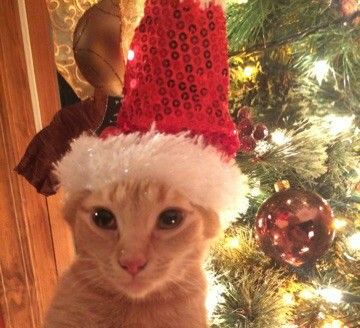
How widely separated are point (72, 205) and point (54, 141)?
0.29 m

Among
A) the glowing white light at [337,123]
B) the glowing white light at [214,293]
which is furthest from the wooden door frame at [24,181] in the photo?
the glowing white light at [337,123]

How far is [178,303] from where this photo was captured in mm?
565

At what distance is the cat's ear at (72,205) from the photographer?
554 mm

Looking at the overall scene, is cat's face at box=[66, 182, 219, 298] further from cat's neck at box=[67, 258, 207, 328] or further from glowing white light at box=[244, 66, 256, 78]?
glowing white light at box=[244, 66, 256, 78]

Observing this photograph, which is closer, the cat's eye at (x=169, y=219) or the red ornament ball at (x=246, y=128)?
the cat's eye at (x=169, y=219)

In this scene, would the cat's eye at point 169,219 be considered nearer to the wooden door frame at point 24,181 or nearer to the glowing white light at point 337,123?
the glowing white light at point 337,123

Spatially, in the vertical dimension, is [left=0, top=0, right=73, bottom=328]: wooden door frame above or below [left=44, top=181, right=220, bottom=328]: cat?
above

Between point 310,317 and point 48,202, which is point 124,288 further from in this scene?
point 48,202

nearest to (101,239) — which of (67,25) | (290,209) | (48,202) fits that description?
(290,209)

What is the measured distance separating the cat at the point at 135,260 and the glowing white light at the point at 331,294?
0.92 ft

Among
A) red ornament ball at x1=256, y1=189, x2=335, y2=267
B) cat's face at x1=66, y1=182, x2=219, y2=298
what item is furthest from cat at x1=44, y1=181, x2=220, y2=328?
red ornament ball at x1=256, y1=189, x2=335, y2=267

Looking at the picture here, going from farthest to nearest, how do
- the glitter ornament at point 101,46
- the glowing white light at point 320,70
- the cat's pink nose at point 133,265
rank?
the glowing white light at point 320,70
the glitter ornament at point 101,46
the cat's pink nose at point 133,265

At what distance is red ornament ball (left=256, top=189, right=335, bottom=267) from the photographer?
692mm

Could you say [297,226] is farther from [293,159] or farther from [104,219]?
[104,219]
